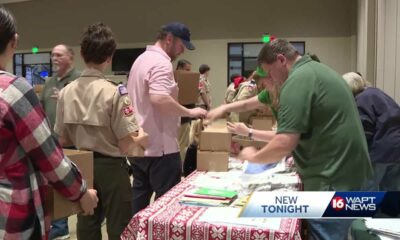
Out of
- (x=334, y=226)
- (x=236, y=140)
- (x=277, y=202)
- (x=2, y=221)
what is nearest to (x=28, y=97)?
(x=2, y=221)

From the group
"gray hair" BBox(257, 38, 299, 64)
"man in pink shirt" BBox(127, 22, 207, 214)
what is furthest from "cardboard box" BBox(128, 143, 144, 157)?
"gray hair" BBox(257, 38, 299, 64)

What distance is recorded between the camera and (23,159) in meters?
1.37

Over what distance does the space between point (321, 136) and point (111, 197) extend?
113cm

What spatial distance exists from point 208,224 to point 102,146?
0.73 m

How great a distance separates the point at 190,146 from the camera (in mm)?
5012

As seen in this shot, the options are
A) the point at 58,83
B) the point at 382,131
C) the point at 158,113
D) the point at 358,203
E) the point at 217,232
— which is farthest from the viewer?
the point at 58,83

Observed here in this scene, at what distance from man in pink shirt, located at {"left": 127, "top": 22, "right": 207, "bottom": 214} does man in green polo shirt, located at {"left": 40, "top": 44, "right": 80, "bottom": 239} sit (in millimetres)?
968

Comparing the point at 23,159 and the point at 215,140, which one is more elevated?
the point at 23,159

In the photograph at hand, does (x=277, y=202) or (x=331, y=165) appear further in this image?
(x=331, y=165)

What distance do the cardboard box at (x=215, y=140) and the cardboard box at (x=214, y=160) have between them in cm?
5

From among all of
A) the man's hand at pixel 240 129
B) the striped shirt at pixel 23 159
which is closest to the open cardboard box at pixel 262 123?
the man's hand at pixel 240 129

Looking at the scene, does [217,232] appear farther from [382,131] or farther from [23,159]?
[382,131]

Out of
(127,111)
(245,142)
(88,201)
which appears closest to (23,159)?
(88,201)

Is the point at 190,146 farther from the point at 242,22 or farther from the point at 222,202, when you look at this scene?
the point at 242,22
